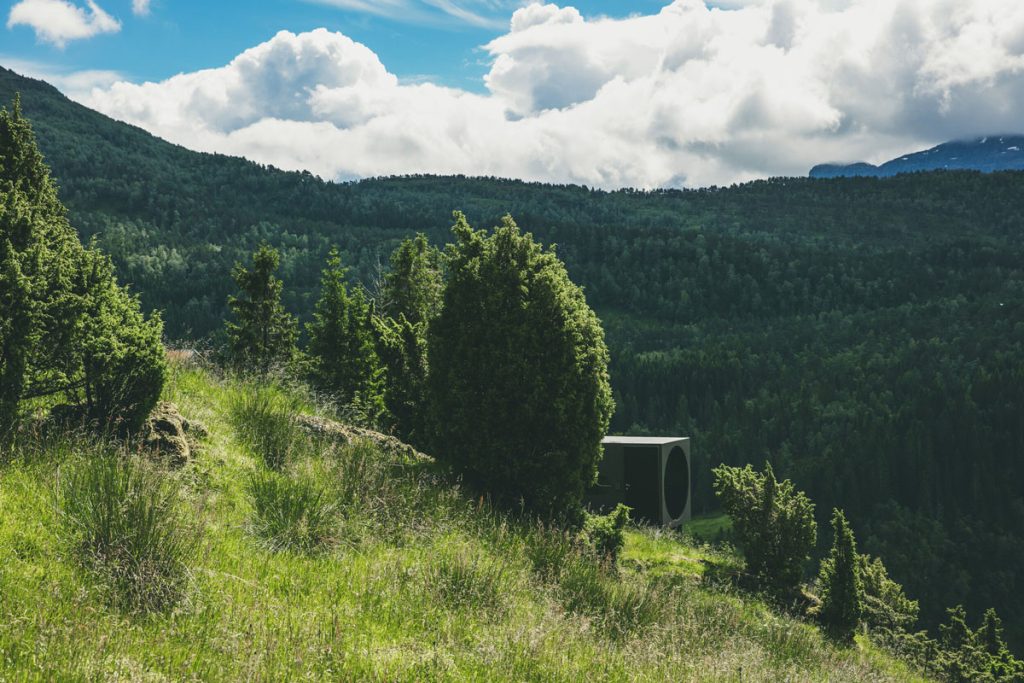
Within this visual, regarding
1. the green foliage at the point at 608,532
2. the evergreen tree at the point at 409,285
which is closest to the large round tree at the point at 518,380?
the green foliage at the point at 608,532

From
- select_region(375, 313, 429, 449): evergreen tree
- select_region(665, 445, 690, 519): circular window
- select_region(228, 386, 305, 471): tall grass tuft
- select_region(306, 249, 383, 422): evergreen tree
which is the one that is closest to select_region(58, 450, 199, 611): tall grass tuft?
select_region(228, 386, 305, 471): tall grass tuft

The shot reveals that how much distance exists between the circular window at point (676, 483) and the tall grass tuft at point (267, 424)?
17.7m

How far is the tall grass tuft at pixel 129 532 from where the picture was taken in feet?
18.8

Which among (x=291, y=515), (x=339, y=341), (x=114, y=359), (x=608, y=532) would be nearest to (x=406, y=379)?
(x=608, y=532)

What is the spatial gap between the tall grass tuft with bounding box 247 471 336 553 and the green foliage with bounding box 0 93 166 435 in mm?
1841

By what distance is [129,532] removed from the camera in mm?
6180

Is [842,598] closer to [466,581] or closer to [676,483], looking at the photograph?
[676,483]

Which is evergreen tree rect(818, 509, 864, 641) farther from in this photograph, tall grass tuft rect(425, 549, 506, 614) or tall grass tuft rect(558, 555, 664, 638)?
tall grass tuft rect(425, 549, 506, 614)

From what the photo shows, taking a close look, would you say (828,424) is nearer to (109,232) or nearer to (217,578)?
(217,578)

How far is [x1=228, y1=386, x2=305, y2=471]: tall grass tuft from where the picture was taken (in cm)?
1086

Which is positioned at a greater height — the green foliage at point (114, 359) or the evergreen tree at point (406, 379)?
the green foliage at point (114, 359)

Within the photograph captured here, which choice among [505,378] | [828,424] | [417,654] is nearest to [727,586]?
[505,378]

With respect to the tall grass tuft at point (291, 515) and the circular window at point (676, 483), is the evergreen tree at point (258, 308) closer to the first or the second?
the circular window at point (676, 483)

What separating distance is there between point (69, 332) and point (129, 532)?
3.53 metres
